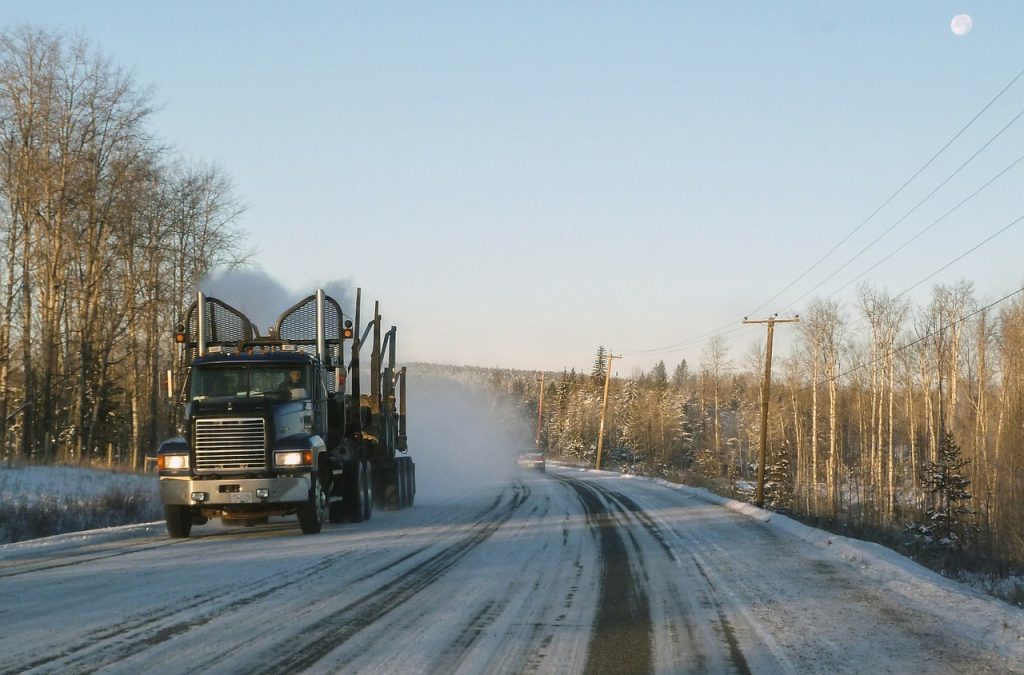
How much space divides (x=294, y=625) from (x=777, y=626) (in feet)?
14.1

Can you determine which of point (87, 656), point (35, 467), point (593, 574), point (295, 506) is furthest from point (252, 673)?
point (35, 467)

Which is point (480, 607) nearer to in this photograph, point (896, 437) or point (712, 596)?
point (712, 596)

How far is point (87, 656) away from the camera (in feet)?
20.2

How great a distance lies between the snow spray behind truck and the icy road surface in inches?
29.2

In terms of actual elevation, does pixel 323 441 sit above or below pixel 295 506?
above

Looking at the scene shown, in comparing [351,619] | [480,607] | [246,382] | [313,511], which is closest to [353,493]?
[313,511]

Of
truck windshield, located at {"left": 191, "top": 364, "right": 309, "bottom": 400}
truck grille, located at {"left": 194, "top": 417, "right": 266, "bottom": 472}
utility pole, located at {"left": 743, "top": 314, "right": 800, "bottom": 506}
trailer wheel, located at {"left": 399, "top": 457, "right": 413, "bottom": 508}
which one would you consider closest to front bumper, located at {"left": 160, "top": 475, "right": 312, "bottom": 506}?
truck grille, located at {"left": 194, "top": 417, "right": 266, "bottom": 472}

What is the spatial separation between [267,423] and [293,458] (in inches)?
28.6

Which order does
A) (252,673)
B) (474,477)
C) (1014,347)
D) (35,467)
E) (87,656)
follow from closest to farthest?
(252,673)
(87,656)
(35,467)
(474,477)
(1014,347)

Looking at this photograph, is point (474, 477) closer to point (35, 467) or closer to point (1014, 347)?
point (35, 467)

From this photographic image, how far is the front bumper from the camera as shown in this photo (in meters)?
14.1

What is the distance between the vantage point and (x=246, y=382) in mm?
15359

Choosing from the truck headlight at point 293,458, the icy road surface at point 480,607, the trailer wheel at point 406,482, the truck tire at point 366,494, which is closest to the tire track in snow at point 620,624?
the icy road surface at point 480,607

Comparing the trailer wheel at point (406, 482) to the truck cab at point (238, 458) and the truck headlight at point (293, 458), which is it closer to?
the truck cab at point (238, 458)
